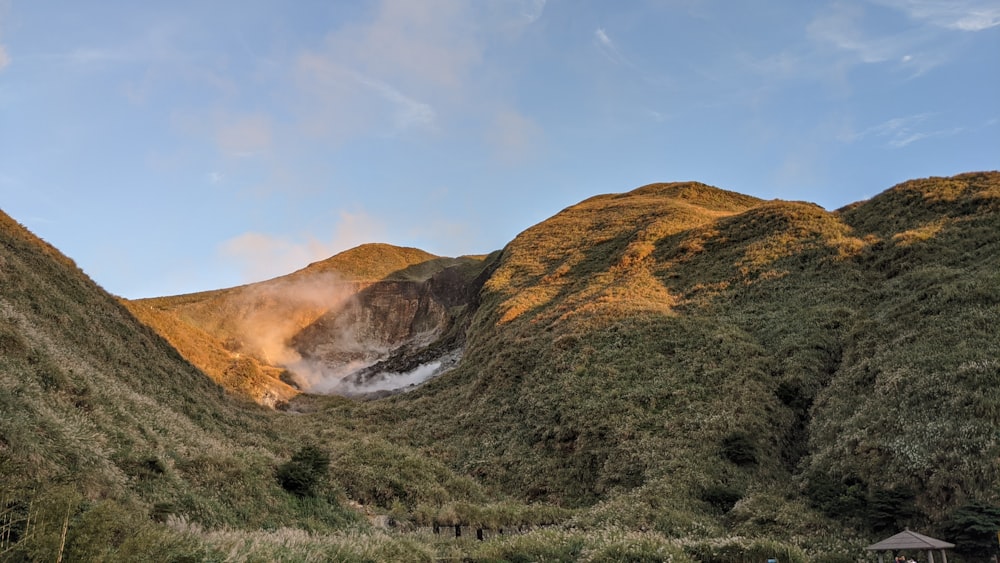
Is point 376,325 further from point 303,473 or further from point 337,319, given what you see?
point 303,473

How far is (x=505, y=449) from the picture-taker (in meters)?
30.7

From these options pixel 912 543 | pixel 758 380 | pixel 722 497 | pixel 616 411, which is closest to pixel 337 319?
pixel 616 411

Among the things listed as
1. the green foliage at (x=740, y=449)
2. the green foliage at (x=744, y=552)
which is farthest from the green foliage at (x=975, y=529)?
the green foliage at (x=740, y=449)

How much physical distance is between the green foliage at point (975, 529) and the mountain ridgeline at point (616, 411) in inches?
3.6

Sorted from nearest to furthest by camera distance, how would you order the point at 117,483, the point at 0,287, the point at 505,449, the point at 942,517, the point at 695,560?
the point at 117,483 → the point at 695,560 → the point at 942,517 → the point at 0,287 → the point at 505,449

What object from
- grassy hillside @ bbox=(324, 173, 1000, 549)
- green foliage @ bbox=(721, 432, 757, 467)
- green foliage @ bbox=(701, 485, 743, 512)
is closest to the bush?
grassy hillside @ bbox=(324, 173, 1000, 549)

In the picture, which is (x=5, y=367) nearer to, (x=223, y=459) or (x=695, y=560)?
(x=223, y=459)

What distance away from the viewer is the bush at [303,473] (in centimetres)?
1736

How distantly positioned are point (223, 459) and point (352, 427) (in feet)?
75.1

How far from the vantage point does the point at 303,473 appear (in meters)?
17.7

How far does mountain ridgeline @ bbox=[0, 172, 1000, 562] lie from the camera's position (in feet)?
41.1

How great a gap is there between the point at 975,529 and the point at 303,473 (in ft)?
55.3

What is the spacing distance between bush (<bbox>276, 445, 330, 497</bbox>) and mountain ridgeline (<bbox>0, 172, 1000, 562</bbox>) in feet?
1.99

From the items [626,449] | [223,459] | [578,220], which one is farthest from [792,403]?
[578,220]
